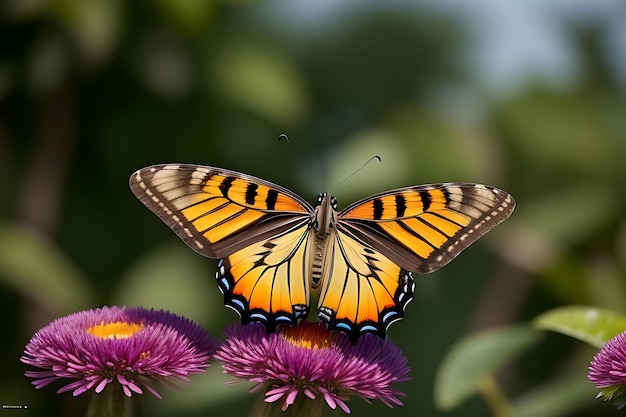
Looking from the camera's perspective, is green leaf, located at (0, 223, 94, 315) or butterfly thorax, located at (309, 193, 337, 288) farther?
green leaf, located at (0, 223, 94, 315)

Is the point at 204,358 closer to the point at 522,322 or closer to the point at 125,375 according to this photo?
the point at 125,375

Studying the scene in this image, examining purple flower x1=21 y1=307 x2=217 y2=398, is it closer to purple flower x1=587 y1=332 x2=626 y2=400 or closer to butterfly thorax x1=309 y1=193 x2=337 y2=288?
butterfly thorax x1=309 y1=193 x2=337 y2=288

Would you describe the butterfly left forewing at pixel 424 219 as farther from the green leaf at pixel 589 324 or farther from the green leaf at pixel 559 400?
the green leaf at pixel 559 400

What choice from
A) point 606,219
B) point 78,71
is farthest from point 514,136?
point 78,71

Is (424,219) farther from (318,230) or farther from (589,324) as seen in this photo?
(589,324)

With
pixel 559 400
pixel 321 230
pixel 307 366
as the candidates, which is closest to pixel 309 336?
pixel 307 366

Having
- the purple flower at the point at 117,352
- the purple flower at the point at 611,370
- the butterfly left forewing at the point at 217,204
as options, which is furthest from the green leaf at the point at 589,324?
the purple flower at the point at 117,352

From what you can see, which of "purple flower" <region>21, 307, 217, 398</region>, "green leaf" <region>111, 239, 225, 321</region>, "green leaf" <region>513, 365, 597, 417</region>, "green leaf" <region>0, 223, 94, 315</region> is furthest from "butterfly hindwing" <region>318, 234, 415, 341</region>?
"green leaf" <region>0, 223, 94, 315</region>
